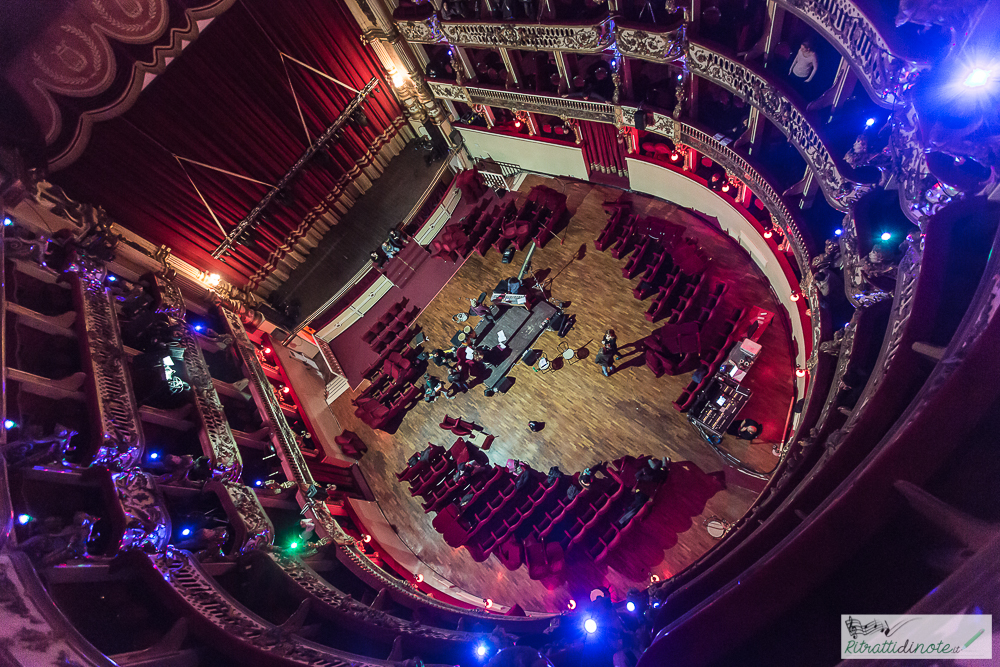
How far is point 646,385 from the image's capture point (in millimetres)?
9664

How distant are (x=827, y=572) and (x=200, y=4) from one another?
15.1 m

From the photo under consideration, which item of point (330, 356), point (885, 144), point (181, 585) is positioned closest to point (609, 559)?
point (181, 585)

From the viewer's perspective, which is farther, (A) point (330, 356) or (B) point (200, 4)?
(A) point (330, 356)

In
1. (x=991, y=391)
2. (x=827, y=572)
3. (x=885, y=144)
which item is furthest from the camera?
(x=885, y=144)

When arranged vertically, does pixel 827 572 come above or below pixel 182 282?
above

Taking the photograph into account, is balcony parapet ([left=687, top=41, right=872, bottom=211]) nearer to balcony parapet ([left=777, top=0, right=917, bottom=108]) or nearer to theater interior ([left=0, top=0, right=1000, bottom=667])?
theater interior ([left=0, top=0, right=1000, bottom=667])

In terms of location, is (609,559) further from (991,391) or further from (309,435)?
(309,435)

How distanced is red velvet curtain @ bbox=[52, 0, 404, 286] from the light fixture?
46.0ft

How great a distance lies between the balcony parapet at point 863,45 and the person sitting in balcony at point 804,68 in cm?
85

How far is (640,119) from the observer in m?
9.37

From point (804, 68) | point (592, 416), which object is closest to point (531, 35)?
point (804, 68)

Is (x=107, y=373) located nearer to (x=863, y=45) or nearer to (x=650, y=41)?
(x=650, y=41)

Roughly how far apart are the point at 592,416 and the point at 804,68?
7120 mm

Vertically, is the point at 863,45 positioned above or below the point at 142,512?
above
